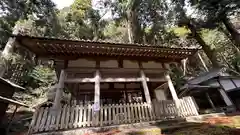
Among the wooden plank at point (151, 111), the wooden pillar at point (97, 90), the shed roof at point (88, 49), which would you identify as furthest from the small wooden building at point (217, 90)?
the wooden pillar at point (97, 90)

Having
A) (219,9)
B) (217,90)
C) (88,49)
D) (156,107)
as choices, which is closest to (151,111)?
(156,107)

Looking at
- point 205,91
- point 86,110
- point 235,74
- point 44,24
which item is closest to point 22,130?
point 86,110

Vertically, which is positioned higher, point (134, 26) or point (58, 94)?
point (134, 26)

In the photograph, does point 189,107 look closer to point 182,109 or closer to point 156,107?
point 182,109

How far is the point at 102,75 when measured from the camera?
7043mm

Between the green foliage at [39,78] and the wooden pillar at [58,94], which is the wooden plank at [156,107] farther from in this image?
the green foliage at [39,78]

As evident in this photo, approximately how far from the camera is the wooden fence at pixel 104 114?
5.00 m

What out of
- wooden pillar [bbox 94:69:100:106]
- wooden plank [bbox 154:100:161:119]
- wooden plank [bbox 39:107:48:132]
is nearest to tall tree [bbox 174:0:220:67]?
wooden plank [bbox 154:100:161:119]

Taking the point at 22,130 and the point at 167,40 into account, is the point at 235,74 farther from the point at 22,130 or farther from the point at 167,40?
the point at 22,130

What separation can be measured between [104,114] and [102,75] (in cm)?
208

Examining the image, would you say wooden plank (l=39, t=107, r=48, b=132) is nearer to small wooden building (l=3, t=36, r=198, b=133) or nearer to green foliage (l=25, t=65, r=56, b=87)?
small wooden building (l=3, t=36, r=198, b=133)

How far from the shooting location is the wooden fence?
5.00 meters

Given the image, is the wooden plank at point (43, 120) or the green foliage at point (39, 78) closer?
the wooden plank at point (43, 120)

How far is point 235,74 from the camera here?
12938 mm
